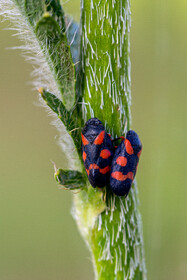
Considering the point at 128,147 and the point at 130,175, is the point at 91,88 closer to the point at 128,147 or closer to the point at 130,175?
the point at 128,147

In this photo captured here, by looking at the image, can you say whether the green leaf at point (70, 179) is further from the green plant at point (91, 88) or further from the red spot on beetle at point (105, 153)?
the red spot on beetle at point (105, 153)

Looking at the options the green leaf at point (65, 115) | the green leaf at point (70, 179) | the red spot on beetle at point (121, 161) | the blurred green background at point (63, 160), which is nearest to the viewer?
the green leaf at point (65, 115)

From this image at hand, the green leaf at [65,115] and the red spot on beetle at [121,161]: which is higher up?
the green leaf at [65,115]

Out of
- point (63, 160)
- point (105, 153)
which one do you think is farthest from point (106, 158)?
point (63, 160)

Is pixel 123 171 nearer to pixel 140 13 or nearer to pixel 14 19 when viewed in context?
pixel 14 19

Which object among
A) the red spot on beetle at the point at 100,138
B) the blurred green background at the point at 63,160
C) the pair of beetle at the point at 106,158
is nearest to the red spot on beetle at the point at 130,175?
the pair of beetle at the point at 106,158

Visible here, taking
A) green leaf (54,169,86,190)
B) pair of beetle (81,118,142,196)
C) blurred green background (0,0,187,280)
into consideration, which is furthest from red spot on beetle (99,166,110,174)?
blurred green background (0,0,187,280)
